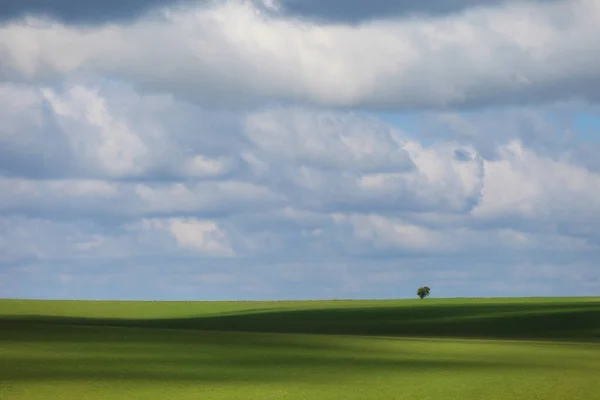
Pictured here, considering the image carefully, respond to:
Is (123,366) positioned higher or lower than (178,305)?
lower

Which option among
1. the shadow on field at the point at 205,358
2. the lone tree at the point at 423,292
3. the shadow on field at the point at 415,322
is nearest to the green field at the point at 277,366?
the shadow on field at the point at 205,358

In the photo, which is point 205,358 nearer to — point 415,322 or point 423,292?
point 415,322

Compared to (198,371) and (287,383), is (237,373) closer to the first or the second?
(198,371)

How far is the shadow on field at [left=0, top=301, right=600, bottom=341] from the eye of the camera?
7225 cm

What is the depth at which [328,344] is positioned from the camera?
170ft

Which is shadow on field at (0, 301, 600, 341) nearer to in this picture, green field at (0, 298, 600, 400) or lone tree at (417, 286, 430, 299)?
green field at (0, 298, 600, 400)

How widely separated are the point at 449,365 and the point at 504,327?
3749cm

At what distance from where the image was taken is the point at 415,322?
273 feet

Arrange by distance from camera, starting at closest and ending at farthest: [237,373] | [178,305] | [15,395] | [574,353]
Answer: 1. [15,395]
2. [237,373]
3. [574,353]
4. [178,305]

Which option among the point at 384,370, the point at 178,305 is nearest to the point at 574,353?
the point at 384,370

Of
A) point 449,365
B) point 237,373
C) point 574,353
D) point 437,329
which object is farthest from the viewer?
point 437,329

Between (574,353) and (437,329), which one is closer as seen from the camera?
(574,353)

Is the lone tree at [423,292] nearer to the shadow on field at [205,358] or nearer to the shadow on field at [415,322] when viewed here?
the shadow on field at [415,322]

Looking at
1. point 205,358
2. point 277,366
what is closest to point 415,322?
point 205,358
